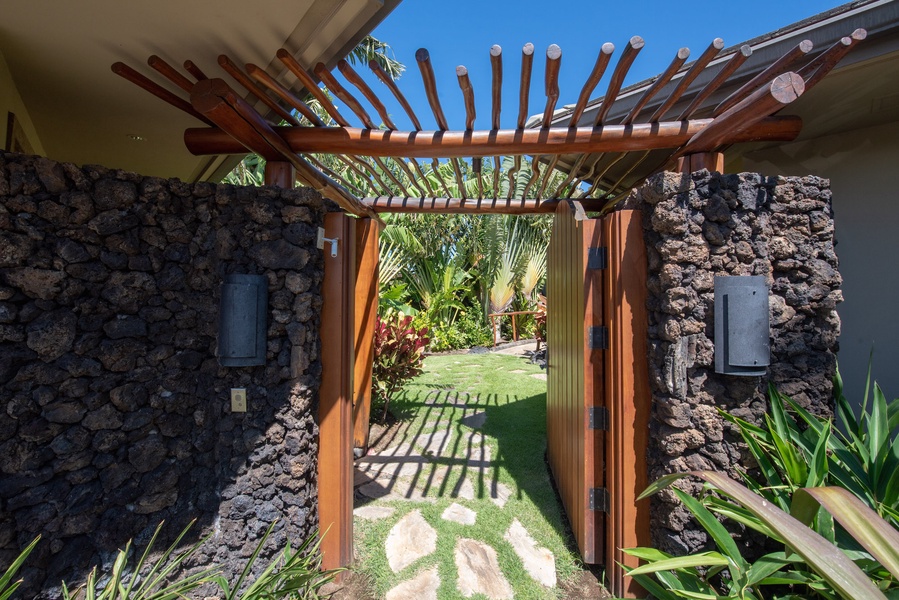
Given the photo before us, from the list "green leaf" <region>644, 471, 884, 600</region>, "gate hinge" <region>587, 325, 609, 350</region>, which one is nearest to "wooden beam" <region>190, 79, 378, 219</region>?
"gate hinge" <region>587, 325, 609, 350</region>

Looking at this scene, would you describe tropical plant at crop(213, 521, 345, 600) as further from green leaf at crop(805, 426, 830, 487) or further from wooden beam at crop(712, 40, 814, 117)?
wooden beam at crop(712, 40, 814, 117)

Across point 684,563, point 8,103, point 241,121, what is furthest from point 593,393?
point 8,103

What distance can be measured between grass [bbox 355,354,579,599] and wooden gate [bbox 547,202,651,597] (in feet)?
1.20

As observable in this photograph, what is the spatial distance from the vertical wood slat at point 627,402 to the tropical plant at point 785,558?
443 millimetres

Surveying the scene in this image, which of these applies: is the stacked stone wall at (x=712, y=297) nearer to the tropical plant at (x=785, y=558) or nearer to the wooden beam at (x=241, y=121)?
the tropical plant at (x=785, y=558)

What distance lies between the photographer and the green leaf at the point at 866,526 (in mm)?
1054

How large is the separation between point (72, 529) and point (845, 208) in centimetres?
588

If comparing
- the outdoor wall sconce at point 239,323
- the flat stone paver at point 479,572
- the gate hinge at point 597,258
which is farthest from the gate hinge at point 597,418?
the outdoor wall sconce at point 239,323

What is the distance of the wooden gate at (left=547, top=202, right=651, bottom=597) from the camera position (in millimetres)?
2447

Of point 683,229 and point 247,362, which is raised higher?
point 683,229

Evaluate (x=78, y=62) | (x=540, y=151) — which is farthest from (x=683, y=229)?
(x=78, y=62)

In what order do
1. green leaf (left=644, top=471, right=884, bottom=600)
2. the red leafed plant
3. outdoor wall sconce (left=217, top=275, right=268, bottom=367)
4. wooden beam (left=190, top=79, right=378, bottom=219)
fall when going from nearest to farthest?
green leaf (left=644, top=471, right=884, bottom=600), wooden beam (left=190, top=79, right=378, bottom=219), outdoor wall sconce (left=217, top=275, right=268, bottom=367), the red leafed plant

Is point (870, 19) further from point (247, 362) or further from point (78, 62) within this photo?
point (78, 62)

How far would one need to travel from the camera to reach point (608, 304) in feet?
8.52
